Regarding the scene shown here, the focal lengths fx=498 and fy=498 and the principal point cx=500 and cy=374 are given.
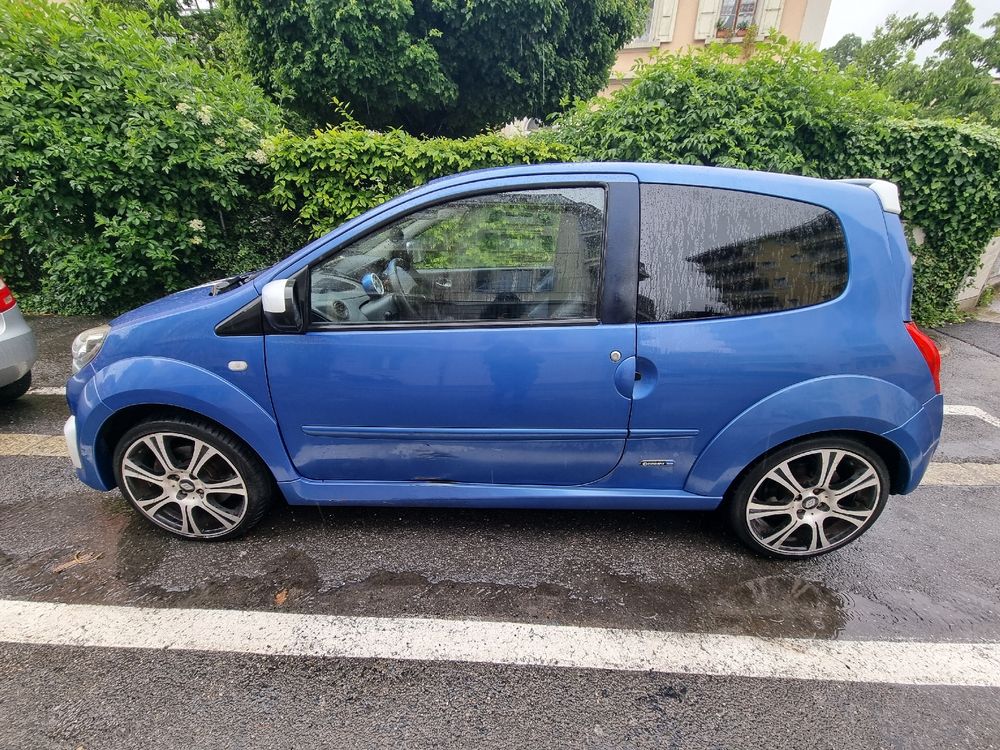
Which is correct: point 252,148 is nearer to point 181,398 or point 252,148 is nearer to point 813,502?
point 181,398

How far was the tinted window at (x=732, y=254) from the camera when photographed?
2033mm

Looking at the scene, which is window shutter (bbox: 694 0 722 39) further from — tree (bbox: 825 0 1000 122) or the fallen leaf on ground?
the fallen leaf on ground

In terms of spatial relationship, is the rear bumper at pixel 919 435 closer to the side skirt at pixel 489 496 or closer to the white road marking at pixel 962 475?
the side skirt at pixel 489 496

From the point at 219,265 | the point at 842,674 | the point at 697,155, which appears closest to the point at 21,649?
the point at 842,674

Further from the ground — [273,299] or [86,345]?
[273,299]

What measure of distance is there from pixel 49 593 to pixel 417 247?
2.16 metres

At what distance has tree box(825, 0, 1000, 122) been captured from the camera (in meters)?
13.3

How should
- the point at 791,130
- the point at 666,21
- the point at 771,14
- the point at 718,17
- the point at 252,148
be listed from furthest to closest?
the point at 666,21 → the point at 718,17 → the point at 771,14 → the point at 252,148 → the point at 791,130

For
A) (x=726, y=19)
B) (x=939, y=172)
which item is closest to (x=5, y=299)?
(x=939, y=172)

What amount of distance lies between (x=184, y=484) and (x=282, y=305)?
1.06 m

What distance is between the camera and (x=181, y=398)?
216 centimetres

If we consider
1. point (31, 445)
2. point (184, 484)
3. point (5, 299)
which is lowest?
point (31, 445)

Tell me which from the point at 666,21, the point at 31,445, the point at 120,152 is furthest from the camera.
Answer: the point at 666,21

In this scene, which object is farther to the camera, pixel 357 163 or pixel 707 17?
pixel 707 17
